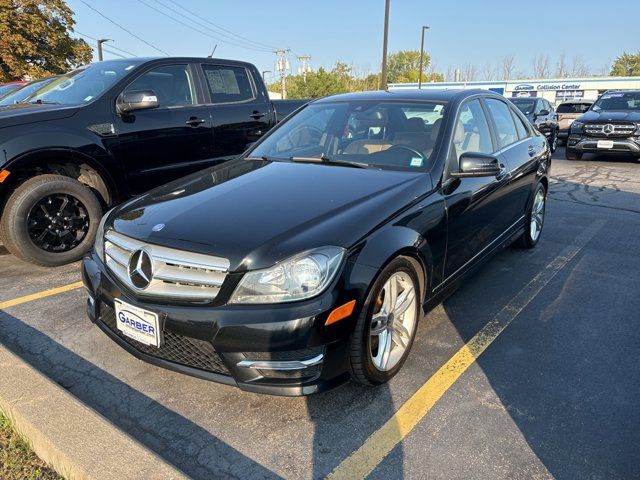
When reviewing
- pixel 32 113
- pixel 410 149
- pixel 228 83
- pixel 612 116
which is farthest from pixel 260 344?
pixel 612 116

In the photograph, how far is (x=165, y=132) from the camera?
5.03 metres

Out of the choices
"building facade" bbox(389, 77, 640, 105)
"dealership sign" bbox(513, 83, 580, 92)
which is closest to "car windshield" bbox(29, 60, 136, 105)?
"building facade" bbox(389, 77, 640, 105)

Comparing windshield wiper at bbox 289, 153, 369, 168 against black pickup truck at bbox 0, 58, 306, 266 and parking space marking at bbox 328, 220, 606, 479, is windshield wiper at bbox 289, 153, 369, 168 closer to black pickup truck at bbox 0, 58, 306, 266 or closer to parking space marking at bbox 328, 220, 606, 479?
parking space marking at bbox 328, 220, 606, 479

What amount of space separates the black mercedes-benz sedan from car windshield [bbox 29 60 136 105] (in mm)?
2138

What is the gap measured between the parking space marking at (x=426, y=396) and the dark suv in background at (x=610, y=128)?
8.57 metres

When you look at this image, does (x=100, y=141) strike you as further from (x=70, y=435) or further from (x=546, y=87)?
(x=546, y=87)

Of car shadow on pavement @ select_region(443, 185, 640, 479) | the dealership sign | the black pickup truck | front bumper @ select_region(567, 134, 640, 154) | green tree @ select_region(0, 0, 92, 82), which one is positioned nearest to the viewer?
car shadow on pavement @ select_region(443, 185, 640, 479)

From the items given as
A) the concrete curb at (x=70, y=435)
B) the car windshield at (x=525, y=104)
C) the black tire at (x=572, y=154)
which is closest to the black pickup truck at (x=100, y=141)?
the concrete curb at (x=70, y=435)

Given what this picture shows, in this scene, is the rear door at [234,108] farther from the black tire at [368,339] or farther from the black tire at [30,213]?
the black tire at [368,339]

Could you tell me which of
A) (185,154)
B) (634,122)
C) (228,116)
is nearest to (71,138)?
(185,154)


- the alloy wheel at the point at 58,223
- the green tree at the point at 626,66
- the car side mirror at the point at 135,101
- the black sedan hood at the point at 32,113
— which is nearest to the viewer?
the black sedan hood at the point at 32,113

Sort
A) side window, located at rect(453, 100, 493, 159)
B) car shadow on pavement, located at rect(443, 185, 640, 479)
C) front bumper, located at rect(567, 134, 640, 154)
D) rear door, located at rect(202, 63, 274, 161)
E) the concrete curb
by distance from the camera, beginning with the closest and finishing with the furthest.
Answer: the concrete curb < car shadow on pavement, located at rect(443, 185, 640, 479) < side window, located at rect(453, 100, 493, 159) < rear door, located at rect(202, 63, 274, 161) < front bumper, located at rect(567, 134, 640, 154)

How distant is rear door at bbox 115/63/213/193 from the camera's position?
482cm

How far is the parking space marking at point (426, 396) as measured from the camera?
2.18m
